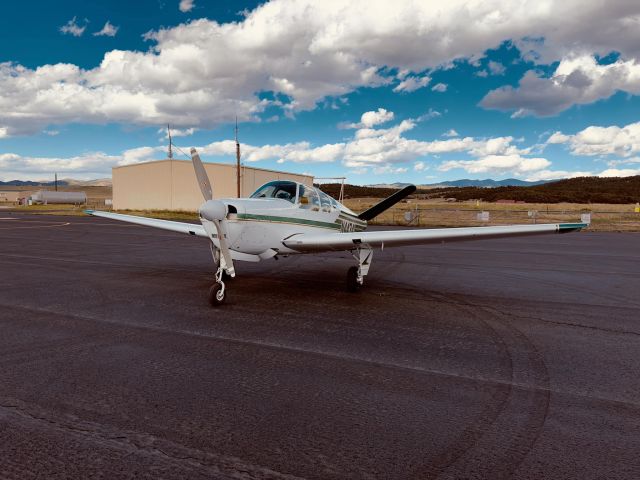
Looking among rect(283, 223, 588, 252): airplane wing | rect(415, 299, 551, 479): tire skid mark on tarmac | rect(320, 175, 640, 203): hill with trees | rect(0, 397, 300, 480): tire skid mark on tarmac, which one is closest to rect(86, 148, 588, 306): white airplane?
rect(283, 223, 588, 252): airplane wing

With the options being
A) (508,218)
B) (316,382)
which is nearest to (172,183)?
(508,218)

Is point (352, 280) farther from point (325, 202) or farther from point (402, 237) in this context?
point (325, 202)

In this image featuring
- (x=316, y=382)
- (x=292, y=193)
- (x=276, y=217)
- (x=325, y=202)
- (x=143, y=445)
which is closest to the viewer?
(x=143, y=445)

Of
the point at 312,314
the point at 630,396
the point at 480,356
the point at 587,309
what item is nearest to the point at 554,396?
the point at 630,396

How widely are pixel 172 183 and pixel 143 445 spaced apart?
47.1m

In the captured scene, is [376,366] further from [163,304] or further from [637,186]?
[637,186]

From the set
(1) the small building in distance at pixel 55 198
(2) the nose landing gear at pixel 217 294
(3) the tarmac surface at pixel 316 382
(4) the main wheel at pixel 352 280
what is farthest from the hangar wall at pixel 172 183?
(1) the small building in distance at pixel 55 198

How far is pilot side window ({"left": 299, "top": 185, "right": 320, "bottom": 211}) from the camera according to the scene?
8.87 m

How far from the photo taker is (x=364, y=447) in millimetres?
3002

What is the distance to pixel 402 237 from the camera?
786 cm

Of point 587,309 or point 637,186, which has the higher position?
point 637,186

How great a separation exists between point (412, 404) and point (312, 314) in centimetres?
342

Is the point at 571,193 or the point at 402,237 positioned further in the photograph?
the point at 571,193

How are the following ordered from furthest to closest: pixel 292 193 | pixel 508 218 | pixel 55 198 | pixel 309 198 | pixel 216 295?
pixel 55 198 → pixel 508 218 → pixel 309 198 → pixel 292 193 → pixel 216 295
